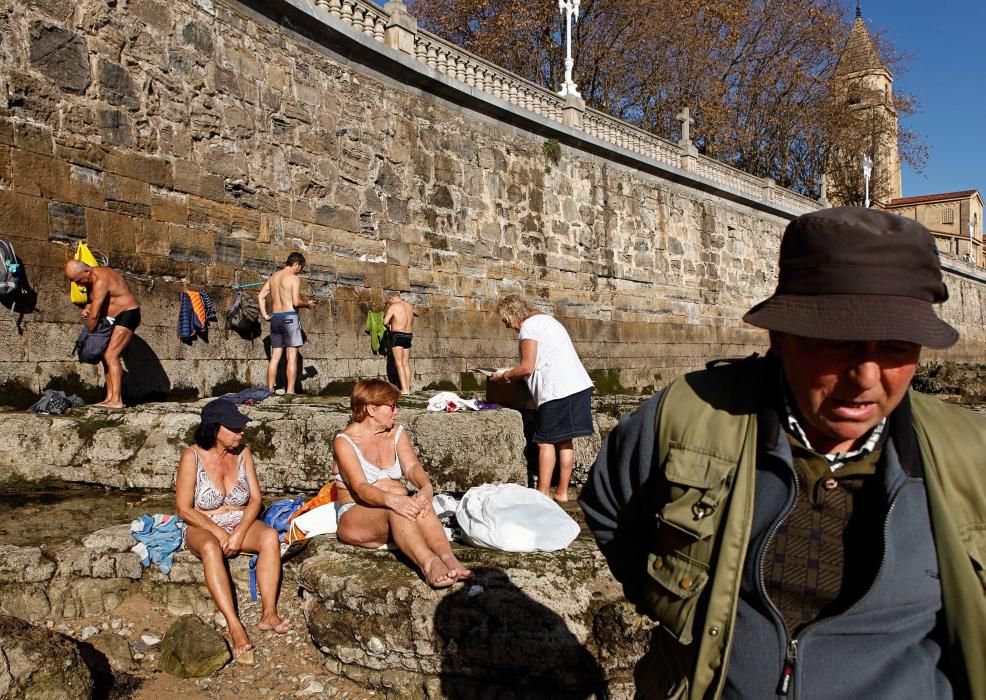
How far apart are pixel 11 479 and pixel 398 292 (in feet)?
19.7

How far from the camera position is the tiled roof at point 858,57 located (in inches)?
1200

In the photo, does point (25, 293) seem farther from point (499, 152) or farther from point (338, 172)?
point (499, 152)

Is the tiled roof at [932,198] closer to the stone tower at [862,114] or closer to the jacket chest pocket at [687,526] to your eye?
the stone tower at [862,114]

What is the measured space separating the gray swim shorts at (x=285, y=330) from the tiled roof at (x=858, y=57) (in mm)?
27795

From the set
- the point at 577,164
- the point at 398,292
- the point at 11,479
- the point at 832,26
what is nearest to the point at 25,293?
the point at 11,479

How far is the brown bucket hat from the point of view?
4.52 ft

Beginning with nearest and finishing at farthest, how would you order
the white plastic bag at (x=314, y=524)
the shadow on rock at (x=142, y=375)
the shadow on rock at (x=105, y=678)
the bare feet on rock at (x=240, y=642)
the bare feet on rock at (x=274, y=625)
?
the shadow on rock at (x=105, y=678) → the bare feet on rock at (x=240, y=642) → the bare feet on rock at (x=274, y=625) → the white plastic bag at (x=314, y=524) → the shadow on rock at (x=142, y=375)

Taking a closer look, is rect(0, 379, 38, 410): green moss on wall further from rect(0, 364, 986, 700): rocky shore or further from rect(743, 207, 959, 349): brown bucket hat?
rect(743, 207, 959, 349): brown bucket hat

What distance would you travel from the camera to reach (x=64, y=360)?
22.9ft

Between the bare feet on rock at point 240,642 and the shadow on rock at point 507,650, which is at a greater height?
the shadow on rock at point 507,650

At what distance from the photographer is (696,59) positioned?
1031 inches

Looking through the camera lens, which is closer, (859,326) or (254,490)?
(859,326)

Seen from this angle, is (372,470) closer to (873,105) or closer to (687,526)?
(687,526)

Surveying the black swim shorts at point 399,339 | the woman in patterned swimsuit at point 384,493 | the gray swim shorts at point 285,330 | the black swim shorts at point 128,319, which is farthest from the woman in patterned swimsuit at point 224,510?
the black swim shorts at point 399,339
